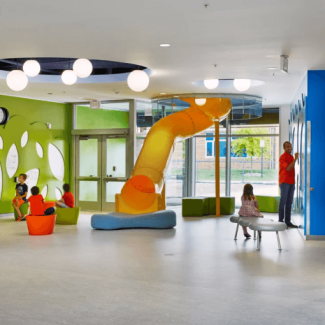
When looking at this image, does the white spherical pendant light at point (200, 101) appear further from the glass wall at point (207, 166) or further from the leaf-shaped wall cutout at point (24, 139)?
the leaf-shaped wall cutout at point (24, 139)

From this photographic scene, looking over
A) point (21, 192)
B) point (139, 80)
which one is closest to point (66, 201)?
point (21, 192)

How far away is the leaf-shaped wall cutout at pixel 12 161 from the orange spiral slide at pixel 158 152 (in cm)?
328

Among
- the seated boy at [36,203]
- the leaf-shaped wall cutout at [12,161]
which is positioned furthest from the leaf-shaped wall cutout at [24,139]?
the seated boy at [36,203]

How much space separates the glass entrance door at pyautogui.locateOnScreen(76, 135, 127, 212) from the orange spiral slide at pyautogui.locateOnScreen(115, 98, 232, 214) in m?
2.13

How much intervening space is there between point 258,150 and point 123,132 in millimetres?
4383

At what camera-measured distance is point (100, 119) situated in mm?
15516

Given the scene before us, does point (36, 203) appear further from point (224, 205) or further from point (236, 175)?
point (236, 175)

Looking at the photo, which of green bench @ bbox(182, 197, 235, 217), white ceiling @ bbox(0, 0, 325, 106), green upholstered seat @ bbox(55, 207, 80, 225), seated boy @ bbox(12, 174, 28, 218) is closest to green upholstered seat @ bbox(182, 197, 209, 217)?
green bench @ bbox(182, 197, 235, 217)

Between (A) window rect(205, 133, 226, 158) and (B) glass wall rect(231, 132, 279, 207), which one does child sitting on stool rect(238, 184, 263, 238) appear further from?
(A) window rect(205, 133, 226, 158)

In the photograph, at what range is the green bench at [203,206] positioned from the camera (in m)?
13.9

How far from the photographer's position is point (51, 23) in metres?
6.37

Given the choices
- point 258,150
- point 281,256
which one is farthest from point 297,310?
point 258,150

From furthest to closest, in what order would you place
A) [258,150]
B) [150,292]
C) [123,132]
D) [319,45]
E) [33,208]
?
[258,150] < [123,132] < [33,208] < [319,45] < [150,292]

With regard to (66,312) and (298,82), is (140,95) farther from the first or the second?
(66,312)
